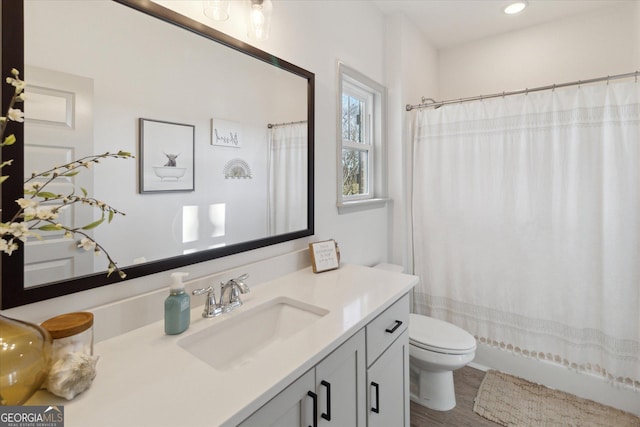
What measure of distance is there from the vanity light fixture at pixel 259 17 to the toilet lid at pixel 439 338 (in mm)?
1746

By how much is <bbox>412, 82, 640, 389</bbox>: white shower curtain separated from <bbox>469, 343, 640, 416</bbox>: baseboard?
0.06 metres

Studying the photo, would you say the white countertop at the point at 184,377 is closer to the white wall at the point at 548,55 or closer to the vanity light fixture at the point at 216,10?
the vanity light fixture at the point at 216,10

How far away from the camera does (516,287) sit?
2.11 m

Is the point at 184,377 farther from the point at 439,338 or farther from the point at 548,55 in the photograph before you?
the point at 548,55

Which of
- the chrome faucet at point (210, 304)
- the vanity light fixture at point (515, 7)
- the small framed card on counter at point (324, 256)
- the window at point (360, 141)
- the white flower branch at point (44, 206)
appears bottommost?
the chrome faucet at point (210, 304)

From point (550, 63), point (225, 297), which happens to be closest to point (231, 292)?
point (225, 297)

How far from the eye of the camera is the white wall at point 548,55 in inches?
88.4

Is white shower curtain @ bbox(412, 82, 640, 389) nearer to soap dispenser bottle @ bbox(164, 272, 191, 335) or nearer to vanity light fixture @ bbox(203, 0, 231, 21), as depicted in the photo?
vanity light fixture @ bbox(203, 0, 231, 21)

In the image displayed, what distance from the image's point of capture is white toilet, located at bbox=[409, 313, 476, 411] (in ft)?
5.65

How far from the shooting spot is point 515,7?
225 cm

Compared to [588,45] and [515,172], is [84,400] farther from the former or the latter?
[588,45]

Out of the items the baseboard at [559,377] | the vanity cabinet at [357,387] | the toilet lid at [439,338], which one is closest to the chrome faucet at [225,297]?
the vanity cabinet at [357,387]

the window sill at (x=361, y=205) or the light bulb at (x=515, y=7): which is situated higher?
the light bulb at (x=515, y=7)

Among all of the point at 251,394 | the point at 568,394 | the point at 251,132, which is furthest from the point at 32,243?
the point at 568,394
